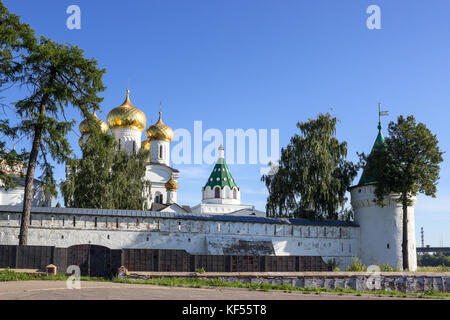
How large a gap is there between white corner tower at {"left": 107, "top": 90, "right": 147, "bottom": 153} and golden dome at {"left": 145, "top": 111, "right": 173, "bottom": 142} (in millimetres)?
3176

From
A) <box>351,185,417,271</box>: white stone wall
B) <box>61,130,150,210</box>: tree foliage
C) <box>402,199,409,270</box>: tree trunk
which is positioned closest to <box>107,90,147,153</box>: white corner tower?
<box>61,130,150,210</box>: tree foliage

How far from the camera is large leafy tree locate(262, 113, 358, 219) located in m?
32.1

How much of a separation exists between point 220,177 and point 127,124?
22.4 metres

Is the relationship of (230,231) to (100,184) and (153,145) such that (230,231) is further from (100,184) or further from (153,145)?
(153,145)

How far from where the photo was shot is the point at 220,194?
62.5 m

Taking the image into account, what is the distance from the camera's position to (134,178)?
36.5 metres

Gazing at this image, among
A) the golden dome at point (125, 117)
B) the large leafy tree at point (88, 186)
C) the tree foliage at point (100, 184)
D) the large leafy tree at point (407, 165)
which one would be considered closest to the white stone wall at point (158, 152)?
the golden dome at point (125, 117)

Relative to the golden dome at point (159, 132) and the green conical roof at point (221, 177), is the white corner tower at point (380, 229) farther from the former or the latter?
the green conical roof at point (221, 177)

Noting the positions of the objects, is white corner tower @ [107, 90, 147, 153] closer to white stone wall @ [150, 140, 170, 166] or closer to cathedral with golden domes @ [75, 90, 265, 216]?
cathedral with golden domes @ [75, 90, 265, 216]

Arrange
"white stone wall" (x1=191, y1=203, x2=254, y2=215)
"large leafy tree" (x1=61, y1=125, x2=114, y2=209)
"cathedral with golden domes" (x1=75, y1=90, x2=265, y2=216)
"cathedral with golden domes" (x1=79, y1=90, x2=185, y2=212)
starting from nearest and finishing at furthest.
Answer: "large leafy tree" (x1=61, y1=125, x2=114, y2=209), "cathedral with golden domes" (x1=75, y1=90, x2=265, y2=216), "cathedral with golden domes" (x1=79, y1=90, x2=185, y2=212), "white stone wall" (x1=191, y1=203, x2=254, y2=215)

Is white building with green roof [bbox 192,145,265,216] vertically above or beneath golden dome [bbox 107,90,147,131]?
beneath

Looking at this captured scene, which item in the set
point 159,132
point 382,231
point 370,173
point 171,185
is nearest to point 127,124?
point 159,132
